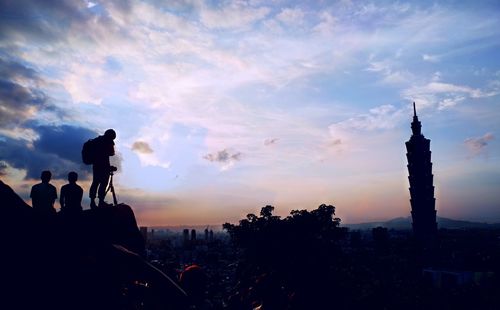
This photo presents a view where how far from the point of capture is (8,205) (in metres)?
6.48

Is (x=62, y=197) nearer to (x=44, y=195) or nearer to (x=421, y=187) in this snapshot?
(x=44, y=195)

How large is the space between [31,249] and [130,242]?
4333mm

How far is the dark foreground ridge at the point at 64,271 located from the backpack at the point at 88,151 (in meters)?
2.75

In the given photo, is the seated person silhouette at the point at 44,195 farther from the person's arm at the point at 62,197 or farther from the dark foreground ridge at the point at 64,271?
the dark foreground ridge at the point at 64,271

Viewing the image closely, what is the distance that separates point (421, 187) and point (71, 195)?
117 m

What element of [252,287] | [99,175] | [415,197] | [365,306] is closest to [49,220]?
[99,175]

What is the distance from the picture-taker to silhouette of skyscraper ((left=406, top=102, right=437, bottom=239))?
350ft

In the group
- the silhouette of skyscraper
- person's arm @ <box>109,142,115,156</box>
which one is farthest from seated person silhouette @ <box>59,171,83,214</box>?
the silhouette of skyscraper

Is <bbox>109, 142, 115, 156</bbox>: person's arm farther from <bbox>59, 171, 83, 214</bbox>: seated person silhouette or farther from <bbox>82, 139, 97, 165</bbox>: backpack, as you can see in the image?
<bbox>59, 171, 83, 214</bbox>: seated person silhouette

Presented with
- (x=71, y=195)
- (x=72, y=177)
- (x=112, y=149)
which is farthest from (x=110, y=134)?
(x=71, y=195)

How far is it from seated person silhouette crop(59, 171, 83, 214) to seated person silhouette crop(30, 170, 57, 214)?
0.97 ft

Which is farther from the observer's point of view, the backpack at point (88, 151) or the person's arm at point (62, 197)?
the backpack at point (88, 151)

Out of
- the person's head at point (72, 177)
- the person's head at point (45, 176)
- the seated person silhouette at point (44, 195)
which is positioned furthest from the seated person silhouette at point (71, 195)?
the person's head at point (45, 176)

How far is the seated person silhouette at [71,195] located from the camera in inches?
363
